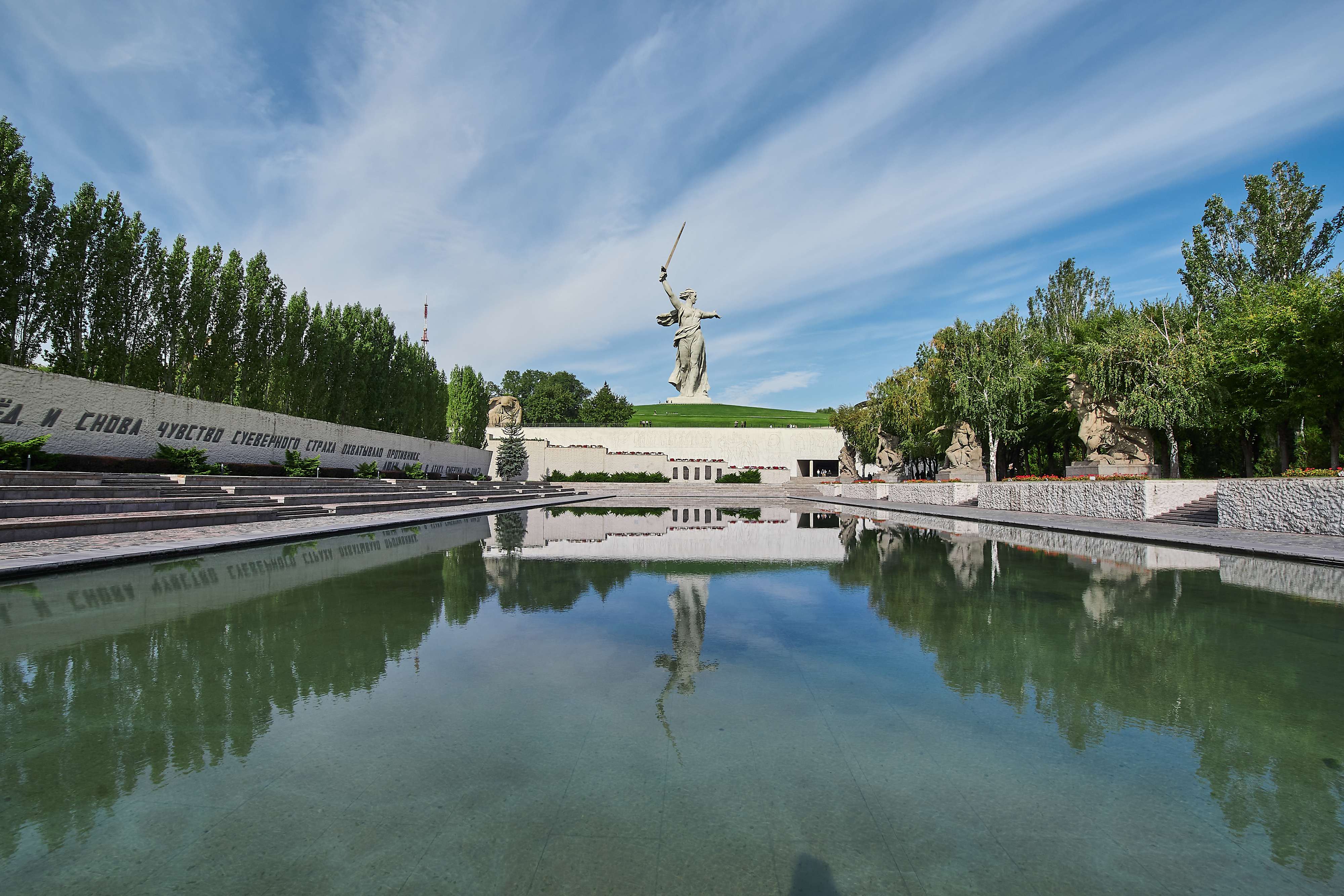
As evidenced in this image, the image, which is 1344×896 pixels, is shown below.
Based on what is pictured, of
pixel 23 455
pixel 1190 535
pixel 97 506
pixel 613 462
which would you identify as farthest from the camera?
pixel 613 462

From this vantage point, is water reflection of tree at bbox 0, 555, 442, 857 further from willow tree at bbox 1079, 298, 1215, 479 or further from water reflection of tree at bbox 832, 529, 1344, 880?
willow tree at bbox 1079, 298, 1215, 479

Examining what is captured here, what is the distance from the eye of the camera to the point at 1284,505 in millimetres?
12992

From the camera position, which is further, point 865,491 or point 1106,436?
point 865,491

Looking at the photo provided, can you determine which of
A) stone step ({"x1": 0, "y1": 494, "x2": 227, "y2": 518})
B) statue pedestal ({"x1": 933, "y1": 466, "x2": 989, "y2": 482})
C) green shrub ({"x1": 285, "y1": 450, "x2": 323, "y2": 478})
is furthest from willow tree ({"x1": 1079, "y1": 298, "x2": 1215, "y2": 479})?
green shrub ({"x1": 285, "y1": 450, "x2": 323, "y2": 478})

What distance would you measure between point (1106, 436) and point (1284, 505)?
29.5ft

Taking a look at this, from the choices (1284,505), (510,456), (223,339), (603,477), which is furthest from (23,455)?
(603,477)

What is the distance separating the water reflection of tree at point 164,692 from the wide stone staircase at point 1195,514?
17.6 m

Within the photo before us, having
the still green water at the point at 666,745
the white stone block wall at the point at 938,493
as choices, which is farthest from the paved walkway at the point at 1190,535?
the white stone block wall at the point at 938,493

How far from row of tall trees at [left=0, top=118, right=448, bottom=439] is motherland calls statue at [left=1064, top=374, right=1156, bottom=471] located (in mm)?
29602

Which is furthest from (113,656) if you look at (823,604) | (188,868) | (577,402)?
(577,402)

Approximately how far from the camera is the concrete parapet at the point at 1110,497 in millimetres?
16391

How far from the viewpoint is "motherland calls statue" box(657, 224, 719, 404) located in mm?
A: 61062

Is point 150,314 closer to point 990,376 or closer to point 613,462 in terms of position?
point 990,376

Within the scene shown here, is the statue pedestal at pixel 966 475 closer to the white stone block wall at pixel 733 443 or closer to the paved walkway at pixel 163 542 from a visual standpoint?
the paved walkway at pixel 163 542
